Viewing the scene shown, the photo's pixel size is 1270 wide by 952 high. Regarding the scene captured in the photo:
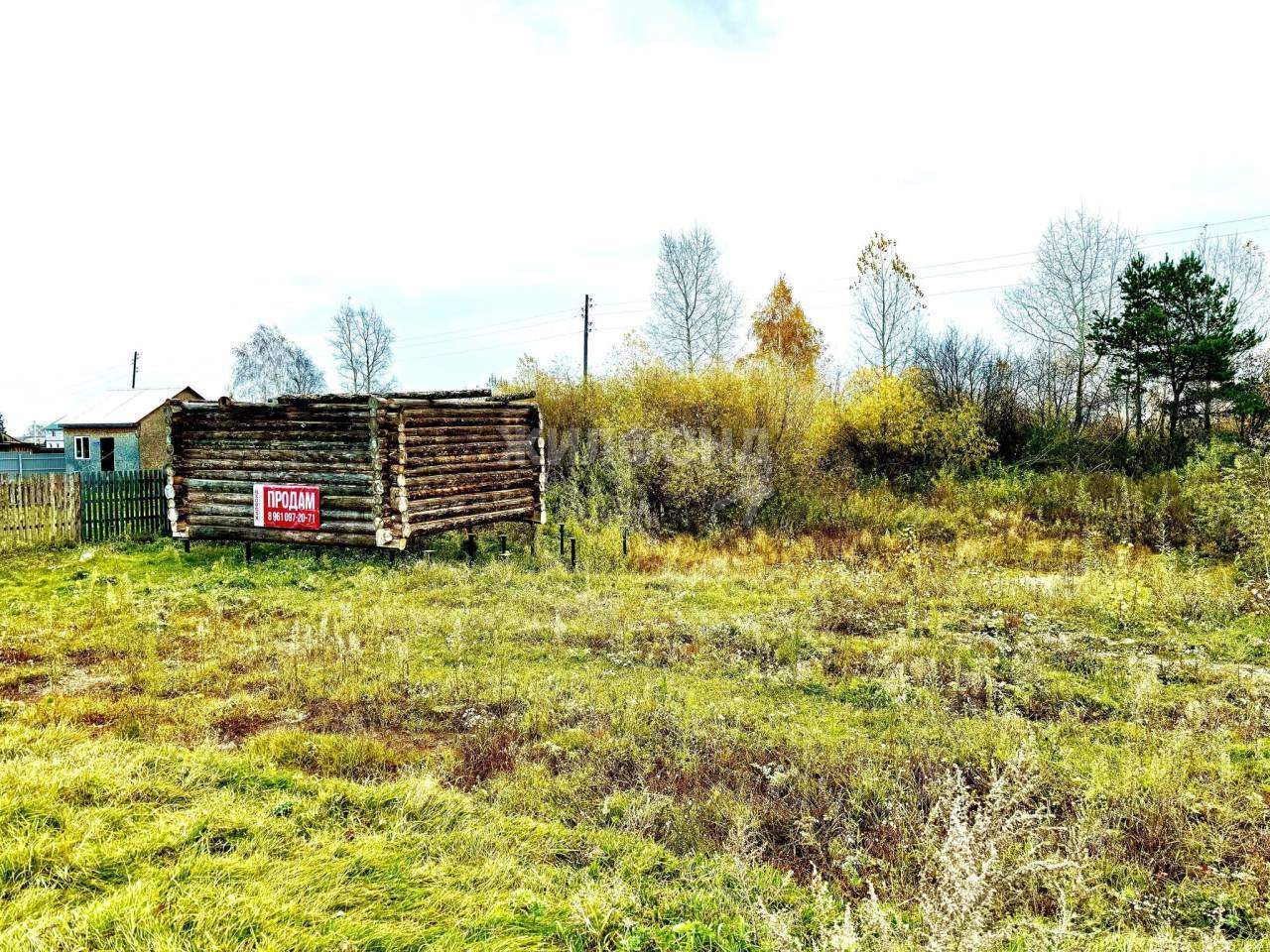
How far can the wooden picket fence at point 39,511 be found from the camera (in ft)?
41.9

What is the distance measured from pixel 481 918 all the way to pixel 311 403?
1031cm

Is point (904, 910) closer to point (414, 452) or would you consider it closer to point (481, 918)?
point (481, 918)

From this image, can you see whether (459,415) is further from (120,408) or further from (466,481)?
(120,408)

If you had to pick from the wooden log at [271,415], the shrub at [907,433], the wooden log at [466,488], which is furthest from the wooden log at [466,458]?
the shrub at [907,433]

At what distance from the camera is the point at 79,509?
1366cm

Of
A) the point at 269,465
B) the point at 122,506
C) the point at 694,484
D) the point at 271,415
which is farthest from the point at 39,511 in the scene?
the point at 694,484

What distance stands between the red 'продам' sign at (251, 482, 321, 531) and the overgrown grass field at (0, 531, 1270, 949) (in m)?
3.22

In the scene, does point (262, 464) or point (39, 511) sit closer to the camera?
point (262, 464)

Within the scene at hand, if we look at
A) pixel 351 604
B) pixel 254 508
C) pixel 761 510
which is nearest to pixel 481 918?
pixel 351 604

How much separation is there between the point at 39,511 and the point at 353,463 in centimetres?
659

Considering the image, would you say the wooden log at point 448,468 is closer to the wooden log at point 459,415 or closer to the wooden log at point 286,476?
the wooden log at point 286,476

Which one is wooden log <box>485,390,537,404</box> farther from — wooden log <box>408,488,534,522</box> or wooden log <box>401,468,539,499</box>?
wooden log <box>408,488,534,522</box>

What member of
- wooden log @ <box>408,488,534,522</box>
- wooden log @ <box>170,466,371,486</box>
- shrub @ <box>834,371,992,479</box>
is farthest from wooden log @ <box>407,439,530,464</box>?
shrub @ <box>834,371,992,479</box>

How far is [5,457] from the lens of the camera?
128ft
